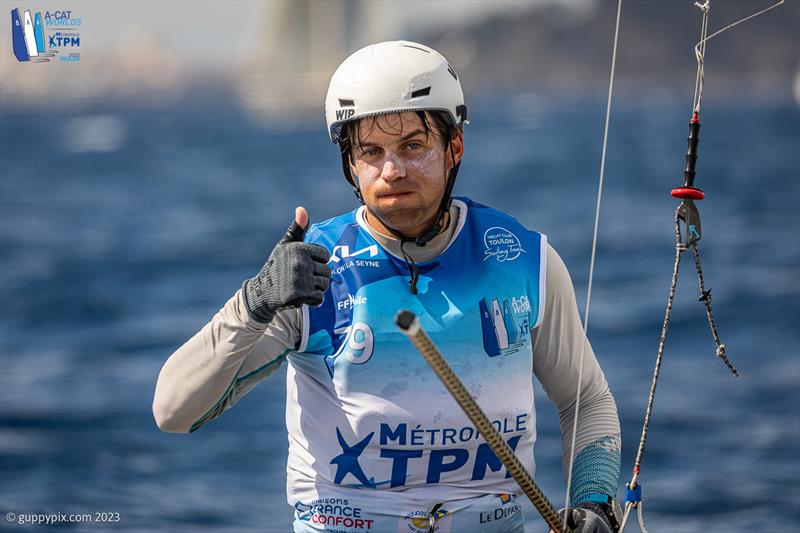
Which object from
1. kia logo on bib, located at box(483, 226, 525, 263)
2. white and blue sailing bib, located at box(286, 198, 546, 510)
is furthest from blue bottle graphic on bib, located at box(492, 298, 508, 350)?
kia logo on bib, located at box(483, 226, 525, 263)

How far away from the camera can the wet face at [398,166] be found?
4934 millimetres

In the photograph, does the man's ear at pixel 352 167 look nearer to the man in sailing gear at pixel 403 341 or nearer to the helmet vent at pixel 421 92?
the man in sailing gear at pixel 403 341

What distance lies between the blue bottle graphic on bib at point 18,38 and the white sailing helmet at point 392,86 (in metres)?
7.69

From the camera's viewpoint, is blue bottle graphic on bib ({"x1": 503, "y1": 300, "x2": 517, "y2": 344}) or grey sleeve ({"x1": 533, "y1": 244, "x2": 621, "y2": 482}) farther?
grey sleeve ({"x1": 533, "y1": 244, "x2": 621, "y2": 482})

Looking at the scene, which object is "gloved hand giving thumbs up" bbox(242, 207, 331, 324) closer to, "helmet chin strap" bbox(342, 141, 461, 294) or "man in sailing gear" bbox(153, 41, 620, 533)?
"man in sailing gear" bbox(153, 41, 620, 533)

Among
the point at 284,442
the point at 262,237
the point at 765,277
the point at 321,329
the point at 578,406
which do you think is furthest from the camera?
the point at 262,237

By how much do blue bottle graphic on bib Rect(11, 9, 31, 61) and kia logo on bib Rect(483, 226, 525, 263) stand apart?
792 centimetres

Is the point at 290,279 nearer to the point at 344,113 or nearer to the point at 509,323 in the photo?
the point at 344,113

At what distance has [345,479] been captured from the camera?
502 cm

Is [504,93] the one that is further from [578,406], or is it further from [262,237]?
[578,406]

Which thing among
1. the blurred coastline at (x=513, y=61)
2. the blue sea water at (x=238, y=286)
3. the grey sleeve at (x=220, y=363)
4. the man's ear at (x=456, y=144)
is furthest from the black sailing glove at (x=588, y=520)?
the blurred coastline at (x=513, y=61)

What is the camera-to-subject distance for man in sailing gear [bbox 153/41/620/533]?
16.2 ft

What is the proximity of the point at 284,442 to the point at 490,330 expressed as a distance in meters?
12.7

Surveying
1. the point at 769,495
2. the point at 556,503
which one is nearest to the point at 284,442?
the point at 556,503
